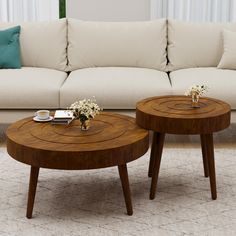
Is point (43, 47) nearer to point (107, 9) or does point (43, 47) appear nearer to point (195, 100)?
point (107, 9)

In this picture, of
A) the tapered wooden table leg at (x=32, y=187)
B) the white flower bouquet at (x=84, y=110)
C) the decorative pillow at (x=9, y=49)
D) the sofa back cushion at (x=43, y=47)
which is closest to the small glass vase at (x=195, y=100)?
the white flower bouquet at (x=84, y=110)

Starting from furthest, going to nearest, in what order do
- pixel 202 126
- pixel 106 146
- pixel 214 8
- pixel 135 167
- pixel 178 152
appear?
pixel 214 8 < pixel 178 152 < pixel 135 167 < pixel 202 126 < pixel 106 146

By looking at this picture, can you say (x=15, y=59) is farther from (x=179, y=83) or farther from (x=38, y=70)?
(x=179, y=83)

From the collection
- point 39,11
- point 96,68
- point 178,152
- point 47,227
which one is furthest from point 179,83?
point 39,11

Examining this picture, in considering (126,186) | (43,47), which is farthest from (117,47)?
(126,186)

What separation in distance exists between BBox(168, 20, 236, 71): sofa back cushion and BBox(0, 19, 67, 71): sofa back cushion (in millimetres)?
940

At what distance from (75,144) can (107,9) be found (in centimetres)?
311

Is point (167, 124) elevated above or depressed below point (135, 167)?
above

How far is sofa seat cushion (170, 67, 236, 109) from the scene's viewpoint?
11.5 feet

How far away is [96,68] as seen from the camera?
4.06m

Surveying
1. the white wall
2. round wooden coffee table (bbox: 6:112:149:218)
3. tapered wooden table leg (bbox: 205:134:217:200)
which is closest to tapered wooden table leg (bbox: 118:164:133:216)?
round wooden coffee table (bbox: 6:112:149:218)

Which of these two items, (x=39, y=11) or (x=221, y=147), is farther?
(x=39, y=11)

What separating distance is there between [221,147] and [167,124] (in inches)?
46.2

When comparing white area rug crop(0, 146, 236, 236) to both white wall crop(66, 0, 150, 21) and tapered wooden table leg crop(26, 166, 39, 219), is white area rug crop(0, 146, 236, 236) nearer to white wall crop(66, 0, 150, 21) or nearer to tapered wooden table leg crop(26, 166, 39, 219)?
tapered wooden table leg crop(26, 166, 39, 219)
